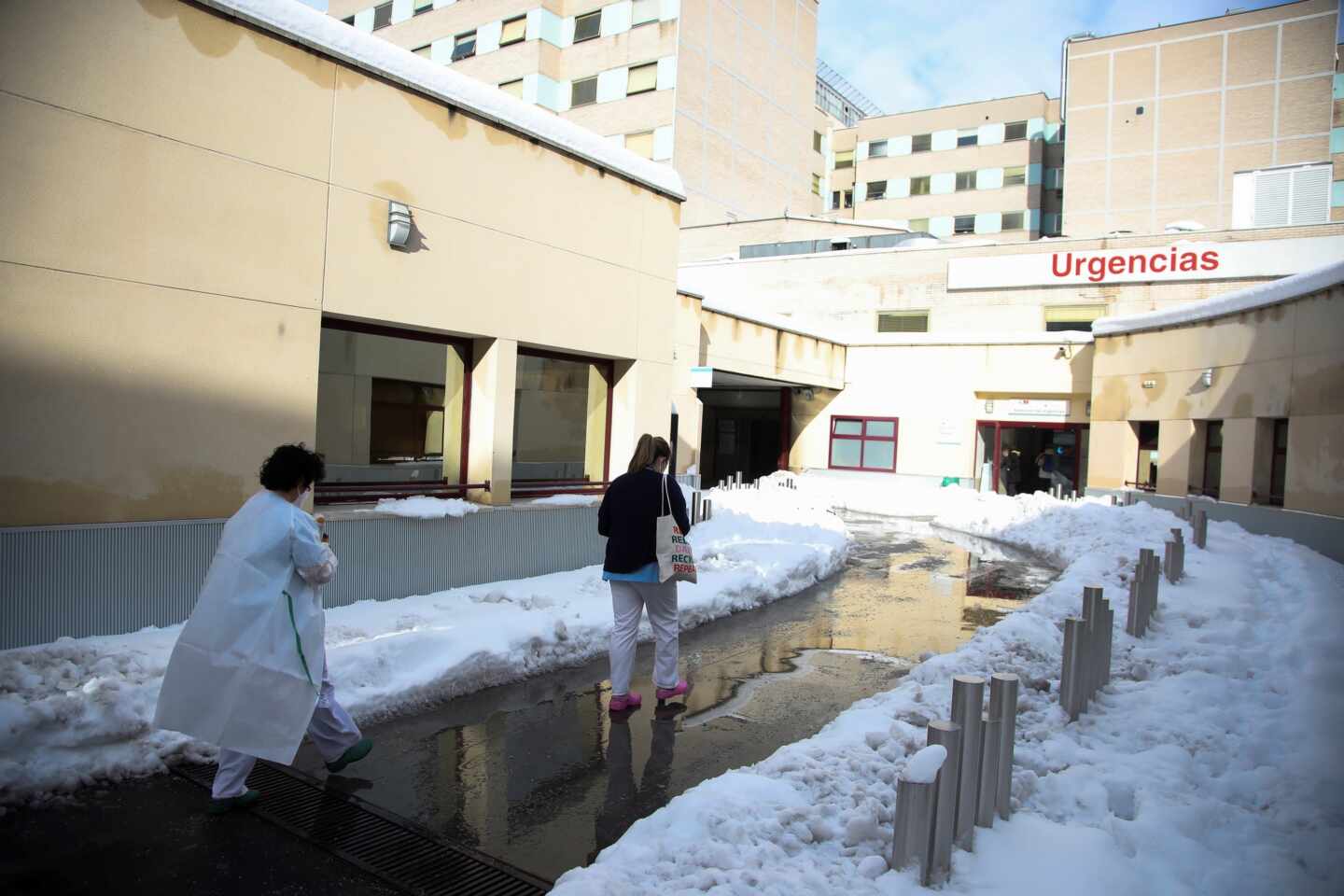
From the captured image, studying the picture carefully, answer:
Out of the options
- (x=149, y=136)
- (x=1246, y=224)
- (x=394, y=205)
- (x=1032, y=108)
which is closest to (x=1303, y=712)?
(x=394, y=205)

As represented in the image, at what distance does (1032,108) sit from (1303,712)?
169 ft

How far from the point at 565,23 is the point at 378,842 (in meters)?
41.9

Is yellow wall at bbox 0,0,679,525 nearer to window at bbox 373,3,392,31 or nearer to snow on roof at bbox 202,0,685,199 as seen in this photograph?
snow on roof at bbox 202,0,685,199

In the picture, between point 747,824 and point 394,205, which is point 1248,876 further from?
point 394,205

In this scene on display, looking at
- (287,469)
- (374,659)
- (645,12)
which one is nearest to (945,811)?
(287,469)

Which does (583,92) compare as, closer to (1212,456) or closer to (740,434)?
(740,434)

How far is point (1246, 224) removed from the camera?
31047mm

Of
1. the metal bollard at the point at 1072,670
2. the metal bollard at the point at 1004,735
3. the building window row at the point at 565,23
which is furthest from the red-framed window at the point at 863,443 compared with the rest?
the metal bollard at the point at 1004,735

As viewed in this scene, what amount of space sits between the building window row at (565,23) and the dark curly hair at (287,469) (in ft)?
119

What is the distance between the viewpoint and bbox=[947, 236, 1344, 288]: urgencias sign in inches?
998

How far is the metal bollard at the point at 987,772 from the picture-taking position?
12.6ft

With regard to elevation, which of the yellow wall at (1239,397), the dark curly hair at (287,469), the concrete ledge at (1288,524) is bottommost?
the concrete ledge at (1288,524)

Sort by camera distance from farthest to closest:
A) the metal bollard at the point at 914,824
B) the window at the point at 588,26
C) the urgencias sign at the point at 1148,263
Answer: the window at the point at 588,26, the urgencias sign at the point at 1148,263, the metal bollard at the point at 914,824

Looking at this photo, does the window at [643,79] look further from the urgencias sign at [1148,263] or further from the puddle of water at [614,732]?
the puddle of water at [614,732]
